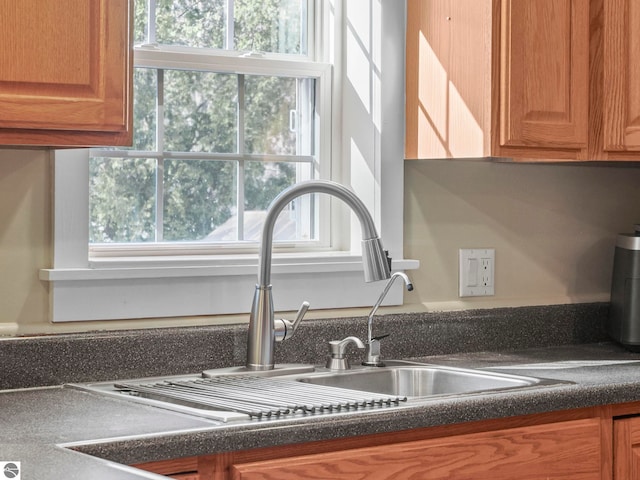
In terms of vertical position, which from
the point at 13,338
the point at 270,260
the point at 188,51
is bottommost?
the point at 13,338

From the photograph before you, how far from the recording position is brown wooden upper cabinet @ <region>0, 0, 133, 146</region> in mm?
1877

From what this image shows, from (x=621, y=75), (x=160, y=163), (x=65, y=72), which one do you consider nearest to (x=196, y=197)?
(x=160, y=163)

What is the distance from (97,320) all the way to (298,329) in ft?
1.63

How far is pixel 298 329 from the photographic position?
2.60 m

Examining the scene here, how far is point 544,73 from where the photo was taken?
8.55ft

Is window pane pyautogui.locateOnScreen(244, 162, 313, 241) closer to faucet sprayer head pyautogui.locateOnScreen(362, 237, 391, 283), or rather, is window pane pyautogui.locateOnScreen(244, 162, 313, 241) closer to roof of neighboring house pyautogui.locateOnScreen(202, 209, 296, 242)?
roof of neighboring house pyautogui.locateOnScreen(202, 209, 296, 242)

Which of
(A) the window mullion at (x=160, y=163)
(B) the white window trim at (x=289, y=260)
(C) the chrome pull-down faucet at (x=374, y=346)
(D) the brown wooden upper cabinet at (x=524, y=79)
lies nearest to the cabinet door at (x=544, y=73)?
(D) the brown wooden upper cabinet at (x=524, y=79)

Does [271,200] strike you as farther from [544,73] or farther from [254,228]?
[544,73]

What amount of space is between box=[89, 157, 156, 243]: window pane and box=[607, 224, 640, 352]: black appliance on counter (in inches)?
50.9

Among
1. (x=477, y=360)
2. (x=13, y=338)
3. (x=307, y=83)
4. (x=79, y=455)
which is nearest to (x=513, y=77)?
(x=307, y=83)

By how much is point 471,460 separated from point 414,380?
0.49 meters

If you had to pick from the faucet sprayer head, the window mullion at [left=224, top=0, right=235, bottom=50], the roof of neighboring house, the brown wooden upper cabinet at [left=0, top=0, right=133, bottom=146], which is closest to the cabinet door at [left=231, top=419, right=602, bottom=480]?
the faucet sprayer head

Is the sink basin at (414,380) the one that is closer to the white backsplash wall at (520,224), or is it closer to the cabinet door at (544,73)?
the white backsplash wall at (520,224)

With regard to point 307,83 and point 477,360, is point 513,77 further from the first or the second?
point 477,360
